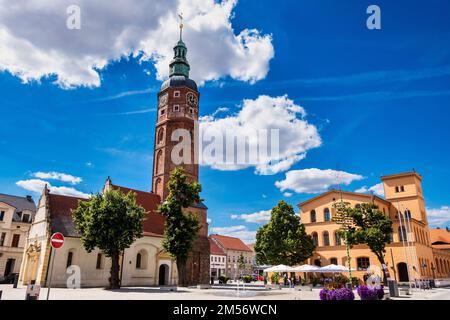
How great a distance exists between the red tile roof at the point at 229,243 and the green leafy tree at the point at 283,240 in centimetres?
5167

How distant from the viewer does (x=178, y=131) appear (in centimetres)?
5141

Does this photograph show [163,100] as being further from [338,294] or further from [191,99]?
[338,294]

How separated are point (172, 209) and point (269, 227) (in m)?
15.8

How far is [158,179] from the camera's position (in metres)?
50.2

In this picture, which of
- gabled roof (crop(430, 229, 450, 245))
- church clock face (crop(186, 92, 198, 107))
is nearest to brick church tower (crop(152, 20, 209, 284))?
church clock face (crop(186, 92, 198, 107))

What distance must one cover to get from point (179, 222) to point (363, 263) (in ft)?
94.9

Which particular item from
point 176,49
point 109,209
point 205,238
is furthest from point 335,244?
point 176,49

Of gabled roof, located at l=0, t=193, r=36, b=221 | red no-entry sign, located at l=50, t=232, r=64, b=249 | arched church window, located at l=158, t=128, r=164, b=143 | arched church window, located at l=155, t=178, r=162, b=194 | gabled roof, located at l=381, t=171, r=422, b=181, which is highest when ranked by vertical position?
arched church window, located at l=158, t=128, r=164, b=143

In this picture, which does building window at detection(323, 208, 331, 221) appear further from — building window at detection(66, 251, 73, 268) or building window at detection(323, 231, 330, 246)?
building window at detection(66, 251, 73, 268)

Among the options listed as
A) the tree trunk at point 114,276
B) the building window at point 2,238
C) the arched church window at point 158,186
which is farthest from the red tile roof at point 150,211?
the building window at point 2,238

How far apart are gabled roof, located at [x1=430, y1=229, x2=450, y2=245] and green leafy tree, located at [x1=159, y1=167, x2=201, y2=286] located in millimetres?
59399

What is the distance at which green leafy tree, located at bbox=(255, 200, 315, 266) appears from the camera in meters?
44.8

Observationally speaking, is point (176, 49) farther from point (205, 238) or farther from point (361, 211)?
point (361, 211)

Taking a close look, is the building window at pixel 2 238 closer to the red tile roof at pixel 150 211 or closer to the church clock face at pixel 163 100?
the red tile roof at pixel 150 211
